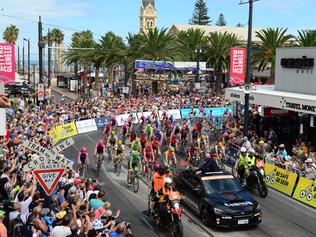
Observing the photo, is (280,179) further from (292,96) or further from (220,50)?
(220,50)

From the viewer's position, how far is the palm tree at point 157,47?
4988 centimetres

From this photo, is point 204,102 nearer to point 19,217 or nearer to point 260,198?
point 260,198

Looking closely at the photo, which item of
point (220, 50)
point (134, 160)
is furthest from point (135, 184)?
point (220, 50)

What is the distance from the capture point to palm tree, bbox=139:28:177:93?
4988 centimetres

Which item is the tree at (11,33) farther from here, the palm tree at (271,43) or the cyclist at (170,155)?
the cyclist at (170,155)

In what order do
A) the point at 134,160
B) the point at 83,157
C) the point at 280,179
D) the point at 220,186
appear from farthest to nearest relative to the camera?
the point at 83,157, the point at 280,179, the point at 134,160, the point at 220,186

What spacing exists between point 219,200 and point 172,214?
184cm

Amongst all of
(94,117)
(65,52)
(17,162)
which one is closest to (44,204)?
(17,162)

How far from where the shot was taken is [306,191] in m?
17.4

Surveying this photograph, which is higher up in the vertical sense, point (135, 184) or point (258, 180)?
point (258, 180)

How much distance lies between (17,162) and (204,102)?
29589 mm

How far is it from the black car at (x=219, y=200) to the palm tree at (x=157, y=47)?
35256mm

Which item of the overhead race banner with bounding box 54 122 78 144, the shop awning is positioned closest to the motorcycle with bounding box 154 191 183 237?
the shop awning

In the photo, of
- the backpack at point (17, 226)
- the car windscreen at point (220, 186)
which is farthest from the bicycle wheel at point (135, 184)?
the backpack at point (17, 226)
